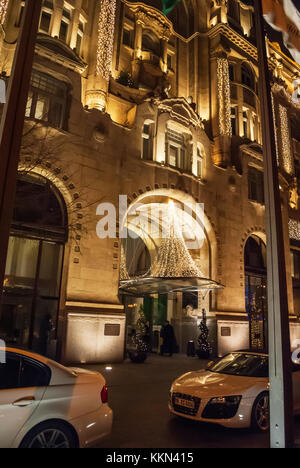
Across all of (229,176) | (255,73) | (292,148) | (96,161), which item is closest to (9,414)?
(96,161)

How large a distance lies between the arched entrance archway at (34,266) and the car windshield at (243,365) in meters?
8.01

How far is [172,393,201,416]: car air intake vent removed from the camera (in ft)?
23.5

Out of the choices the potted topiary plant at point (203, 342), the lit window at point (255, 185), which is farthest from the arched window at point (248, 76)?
the potted topiary plant at point (203, 342)

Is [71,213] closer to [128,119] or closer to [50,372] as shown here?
[128,119]

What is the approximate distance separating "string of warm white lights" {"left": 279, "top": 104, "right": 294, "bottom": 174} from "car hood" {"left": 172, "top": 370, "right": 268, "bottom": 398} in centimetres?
2695

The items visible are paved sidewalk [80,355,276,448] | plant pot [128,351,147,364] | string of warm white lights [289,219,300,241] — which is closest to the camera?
paved sidewalk [80,355,276,448]

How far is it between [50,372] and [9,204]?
256 centimetres

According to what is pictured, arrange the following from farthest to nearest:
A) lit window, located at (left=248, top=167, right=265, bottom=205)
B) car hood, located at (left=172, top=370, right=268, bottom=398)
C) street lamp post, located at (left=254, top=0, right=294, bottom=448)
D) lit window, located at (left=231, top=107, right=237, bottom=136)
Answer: lit window, located at (left=231, top=107, right=237, bottom=136) < lit window, located at (left=248, top=167, right=265, bottom=205) < car hood, located at (left=172, top=370, right=268, bottom=398) < street lamp post, located at (left=254, top=0, right=294, bottom=448)

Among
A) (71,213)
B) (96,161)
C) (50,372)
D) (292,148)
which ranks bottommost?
(50,372)

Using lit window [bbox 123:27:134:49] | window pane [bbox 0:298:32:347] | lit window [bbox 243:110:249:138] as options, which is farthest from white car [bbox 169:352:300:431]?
lit window [bbox 243:110:249:138]

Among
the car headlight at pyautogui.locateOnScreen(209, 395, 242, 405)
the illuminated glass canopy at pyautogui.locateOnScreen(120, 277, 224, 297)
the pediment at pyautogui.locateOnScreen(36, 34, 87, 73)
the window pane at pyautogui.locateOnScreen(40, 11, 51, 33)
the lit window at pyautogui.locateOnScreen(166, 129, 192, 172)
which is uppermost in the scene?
the window pane at pyautogui.locateOnScreen(40, 11, 51, 33)

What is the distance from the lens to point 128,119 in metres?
20.8

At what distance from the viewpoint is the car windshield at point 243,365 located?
26.7 feet

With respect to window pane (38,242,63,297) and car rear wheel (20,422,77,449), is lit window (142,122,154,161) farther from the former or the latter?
car rear wheel (20,422,77,449)
